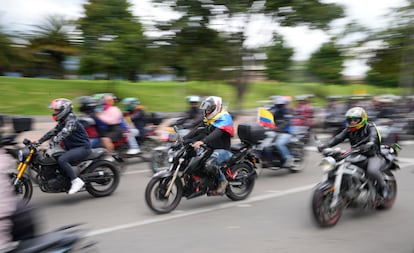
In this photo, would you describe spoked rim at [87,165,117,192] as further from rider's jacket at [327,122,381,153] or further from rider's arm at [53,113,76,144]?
→ rider's jacket at [327,122,381,153]

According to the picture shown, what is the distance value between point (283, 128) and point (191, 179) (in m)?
4.10

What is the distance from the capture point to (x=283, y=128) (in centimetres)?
1046

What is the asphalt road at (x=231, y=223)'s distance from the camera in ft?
17.6

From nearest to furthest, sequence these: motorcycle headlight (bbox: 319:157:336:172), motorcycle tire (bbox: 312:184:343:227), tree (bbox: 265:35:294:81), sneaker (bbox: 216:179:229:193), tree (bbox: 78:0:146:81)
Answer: motorcycle tire (bbox: 312:184:343:227) → motorcycle headlight (bbox: 319:157:336:172) → sneaker (bbox: 216:179:229:193) → tree (bbox: 265:35:294:81) → tree (bbox: 78:0:146:81)

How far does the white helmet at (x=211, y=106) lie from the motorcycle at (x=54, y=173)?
1.88 m

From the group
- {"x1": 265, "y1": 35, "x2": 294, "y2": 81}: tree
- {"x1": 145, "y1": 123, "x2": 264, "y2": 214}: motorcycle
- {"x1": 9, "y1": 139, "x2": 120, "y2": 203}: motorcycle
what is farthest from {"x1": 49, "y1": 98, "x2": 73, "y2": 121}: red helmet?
{"x1": 265, "y1": 35, "x2": 294, "y2": 81}: tree

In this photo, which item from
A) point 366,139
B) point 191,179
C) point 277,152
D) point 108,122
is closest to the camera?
point 366,139

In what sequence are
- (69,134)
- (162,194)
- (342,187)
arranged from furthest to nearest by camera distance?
(69,134), (162,194), (342,187)

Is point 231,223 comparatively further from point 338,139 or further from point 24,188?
point 24,188

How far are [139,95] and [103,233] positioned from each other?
27372mm

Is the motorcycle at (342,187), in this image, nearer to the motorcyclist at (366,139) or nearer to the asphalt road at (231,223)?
the motorcyclist at (366,139)

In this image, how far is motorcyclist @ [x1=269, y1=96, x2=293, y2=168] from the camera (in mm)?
9680

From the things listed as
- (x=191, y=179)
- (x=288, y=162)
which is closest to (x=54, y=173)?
(x=191, y=179)

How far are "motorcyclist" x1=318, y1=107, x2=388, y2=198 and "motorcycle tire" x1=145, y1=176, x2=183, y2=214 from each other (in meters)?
2.14
